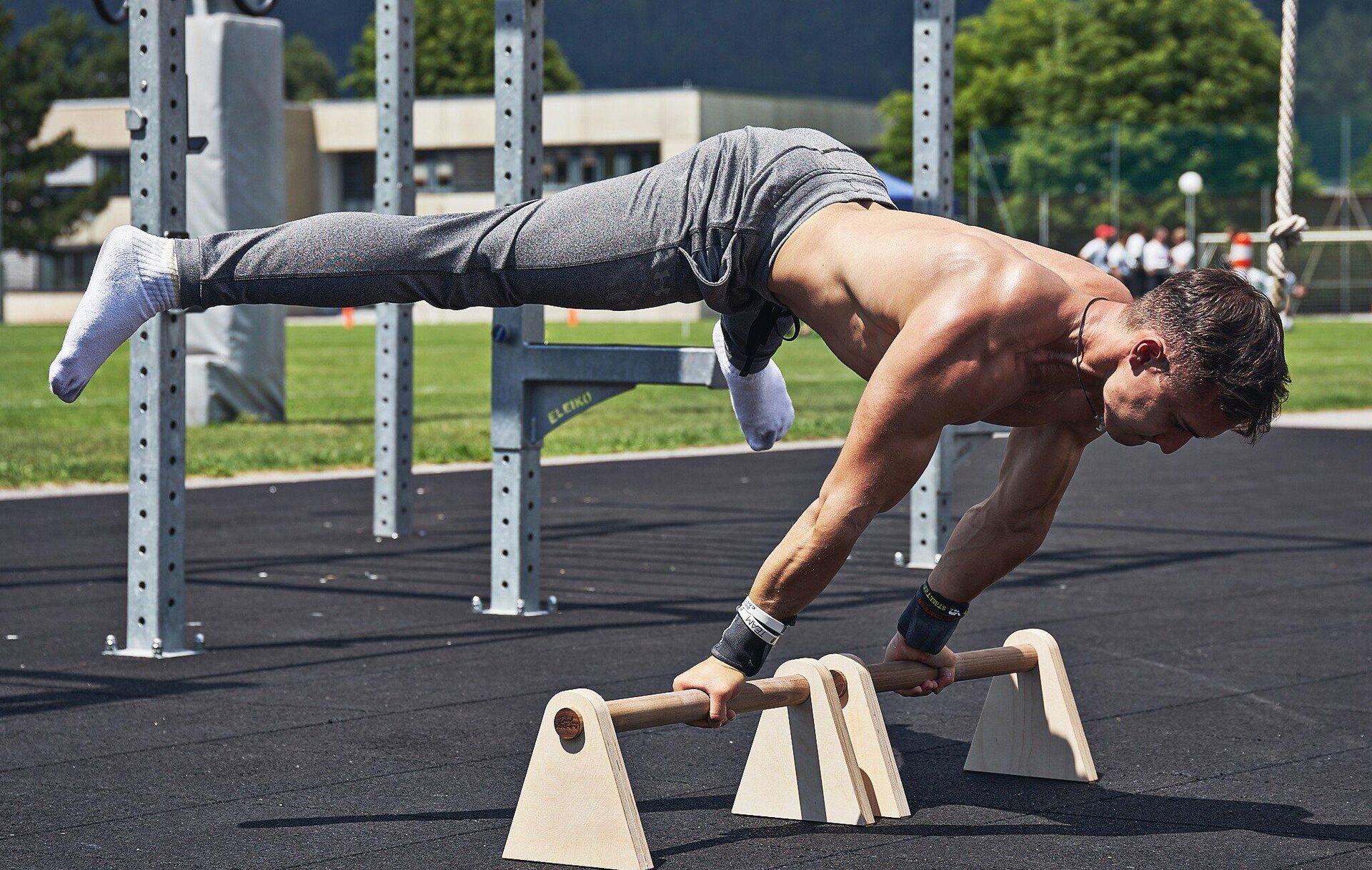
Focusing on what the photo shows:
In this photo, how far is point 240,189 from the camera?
44.8 feet

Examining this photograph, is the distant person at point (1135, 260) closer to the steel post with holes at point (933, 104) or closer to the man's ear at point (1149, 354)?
the steel post with holes at point (933, 104)

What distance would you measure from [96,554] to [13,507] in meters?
1.96

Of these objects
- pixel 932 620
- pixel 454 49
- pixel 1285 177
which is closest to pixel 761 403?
pixel 932 620

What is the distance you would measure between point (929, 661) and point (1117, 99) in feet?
A: 181

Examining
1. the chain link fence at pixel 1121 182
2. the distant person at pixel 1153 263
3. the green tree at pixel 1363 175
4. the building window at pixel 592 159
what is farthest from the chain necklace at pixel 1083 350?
the building window at pixel 592 159

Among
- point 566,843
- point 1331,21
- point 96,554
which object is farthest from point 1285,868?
point 1331,21

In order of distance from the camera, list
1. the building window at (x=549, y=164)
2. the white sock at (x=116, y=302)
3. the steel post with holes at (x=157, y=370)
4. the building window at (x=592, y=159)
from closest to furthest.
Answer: the white sock at (x=116, y=302), the steel post with holes at (x=157, y=370), the building window at (x=549, y=164), the building window at (x=592, y=159)

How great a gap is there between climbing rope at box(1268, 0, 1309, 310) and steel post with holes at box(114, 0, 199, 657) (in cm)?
363

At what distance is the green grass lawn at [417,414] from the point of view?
40.3 feet

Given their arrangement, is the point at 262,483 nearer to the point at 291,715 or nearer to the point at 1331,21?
the point at 291,715

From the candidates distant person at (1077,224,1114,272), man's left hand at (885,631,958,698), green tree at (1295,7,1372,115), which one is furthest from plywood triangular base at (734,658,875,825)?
green tree at (1295,7,1372,115)

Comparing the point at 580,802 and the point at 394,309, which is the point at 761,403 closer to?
the point at 580,802

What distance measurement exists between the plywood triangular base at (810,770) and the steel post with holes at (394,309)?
13.3 feet

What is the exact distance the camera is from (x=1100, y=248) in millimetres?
32094
